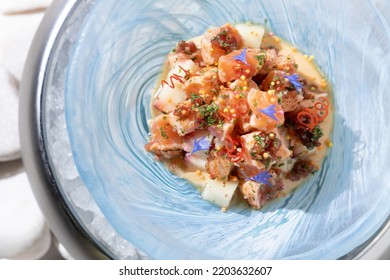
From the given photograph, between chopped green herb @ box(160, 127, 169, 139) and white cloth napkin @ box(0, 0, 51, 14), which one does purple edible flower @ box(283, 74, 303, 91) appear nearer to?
chopped green herb @ box(160, 127, 169, 139)

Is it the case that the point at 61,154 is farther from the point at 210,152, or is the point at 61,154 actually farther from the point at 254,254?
the point at 254,254

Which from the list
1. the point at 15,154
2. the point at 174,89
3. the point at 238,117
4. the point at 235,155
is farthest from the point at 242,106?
the point at 15,154

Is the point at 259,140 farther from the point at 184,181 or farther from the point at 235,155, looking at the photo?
the point at 184,181

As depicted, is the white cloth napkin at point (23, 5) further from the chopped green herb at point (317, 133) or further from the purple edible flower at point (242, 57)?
the chopped green herb at point (317, 133)

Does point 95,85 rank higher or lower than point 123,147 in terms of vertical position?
higher

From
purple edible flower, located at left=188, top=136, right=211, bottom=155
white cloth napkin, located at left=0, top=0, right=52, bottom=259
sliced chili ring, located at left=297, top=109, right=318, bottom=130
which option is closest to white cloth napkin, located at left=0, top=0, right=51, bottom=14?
white cloth napkin, located at left=0, top=0, right=52, bottom=259

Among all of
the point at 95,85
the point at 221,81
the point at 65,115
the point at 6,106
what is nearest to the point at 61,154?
the point at 65,115
